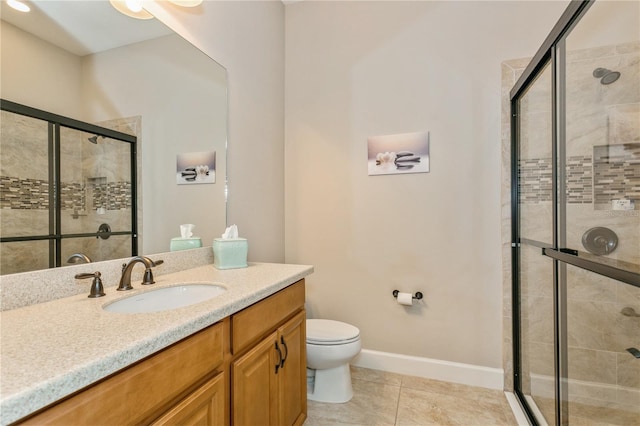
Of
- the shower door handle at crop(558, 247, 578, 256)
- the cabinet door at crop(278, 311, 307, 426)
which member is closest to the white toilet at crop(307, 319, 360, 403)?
the cabinet door at crop(278, 311, 307, 426)

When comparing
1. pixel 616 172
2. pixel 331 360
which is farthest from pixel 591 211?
pixel 331 360

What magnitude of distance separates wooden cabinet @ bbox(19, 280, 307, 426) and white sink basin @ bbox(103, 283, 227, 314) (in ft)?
0.83

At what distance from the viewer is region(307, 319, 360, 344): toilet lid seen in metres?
1.87

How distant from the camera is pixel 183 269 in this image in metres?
1.56

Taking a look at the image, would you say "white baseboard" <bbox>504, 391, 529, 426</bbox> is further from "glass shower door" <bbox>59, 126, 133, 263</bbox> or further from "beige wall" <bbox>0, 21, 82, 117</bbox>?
"beige wall" <bbox>0, 21, 82, 117</bbox>

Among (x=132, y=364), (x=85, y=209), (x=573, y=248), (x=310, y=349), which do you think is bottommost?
(x=310, y=349)

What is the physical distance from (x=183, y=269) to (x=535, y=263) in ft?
6.32

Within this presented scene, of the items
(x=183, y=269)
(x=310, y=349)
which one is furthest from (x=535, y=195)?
(x=183, y=269)

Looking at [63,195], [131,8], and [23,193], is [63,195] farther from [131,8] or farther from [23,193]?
[131,8]

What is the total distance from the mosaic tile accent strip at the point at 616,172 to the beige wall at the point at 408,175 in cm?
65

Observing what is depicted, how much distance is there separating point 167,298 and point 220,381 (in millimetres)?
452

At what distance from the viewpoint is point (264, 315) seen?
4.02 ft

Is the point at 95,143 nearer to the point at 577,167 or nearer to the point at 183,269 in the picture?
the point at 183,269

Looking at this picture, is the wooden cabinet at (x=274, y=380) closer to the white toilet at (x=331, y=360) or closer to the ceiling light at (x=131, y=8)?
the white toilet at (x=331, y=360)
